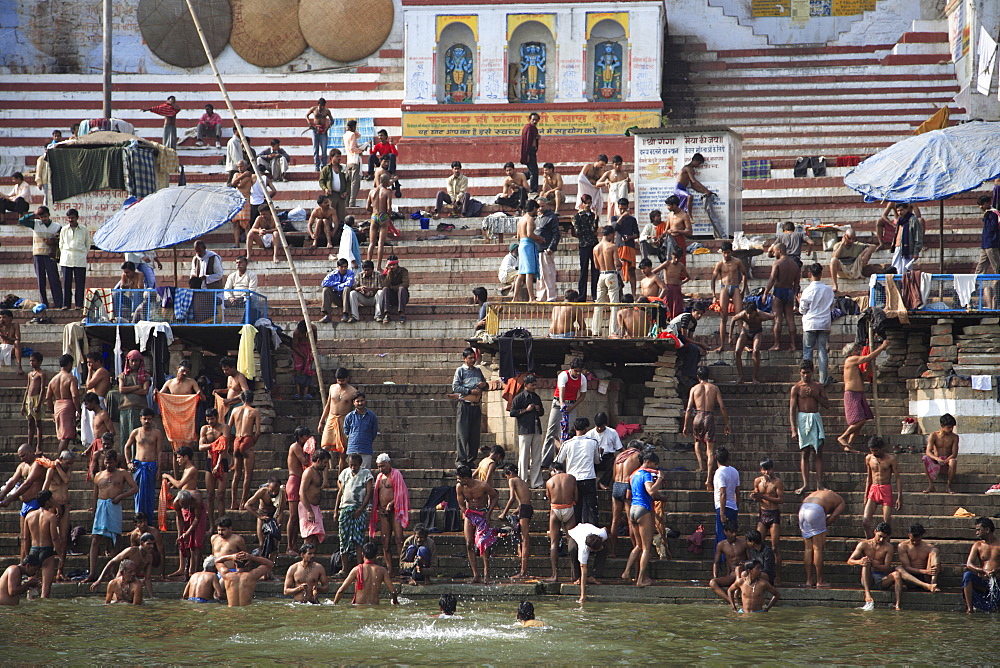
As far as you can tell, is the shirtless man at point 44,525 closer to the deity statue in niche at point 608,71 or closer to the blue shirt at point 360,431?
the blue shirt at point 360,431

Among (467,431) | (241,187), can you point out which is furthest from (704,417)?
(241,187)

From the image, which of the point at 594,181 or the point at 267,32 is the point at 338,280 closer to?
the point at 594,181

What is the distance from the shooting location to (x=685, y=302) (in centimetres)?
1616

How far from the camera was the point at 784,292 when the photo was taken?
15.4 metres

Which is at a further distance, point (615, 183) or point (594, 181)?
point (594, 181)

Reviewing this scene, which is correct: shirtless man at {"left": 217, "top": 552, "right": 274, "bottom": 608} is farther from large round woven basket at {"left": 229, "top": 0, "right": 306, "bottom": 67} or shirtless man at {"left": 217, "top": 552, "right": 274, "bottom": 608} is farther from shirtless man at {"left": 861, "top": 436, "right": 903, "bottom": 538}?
large round woven basket at {"left": 229, "top": 0, "right": 306, "bottom": 67}

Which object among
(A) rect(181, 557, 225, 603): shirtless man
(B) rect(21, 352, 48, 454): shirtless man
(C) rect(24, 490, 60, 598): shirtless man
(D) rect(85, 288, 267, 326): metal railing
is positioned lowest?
(A) rect(181, 557, 225, 603): shirtless man

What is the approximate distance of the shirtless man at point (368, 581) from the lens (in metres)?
11.5

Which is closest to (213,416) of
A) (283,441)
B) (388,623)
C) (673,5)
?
(283,441)

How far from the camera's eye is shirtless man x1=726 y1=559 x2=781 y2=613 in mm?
11266

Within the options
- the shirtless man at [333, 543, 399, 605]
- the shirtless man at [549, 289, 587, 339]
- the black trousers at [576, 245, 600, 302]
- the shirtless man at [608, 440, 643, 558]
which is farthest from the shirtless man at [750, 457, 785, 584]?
the black trousers at [576, 245, 600, 302]

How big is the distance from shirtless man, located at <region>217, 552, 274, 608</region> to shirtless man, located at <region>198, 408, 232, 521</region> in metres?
1.37

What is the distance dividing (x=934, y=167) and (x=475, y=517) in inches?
230

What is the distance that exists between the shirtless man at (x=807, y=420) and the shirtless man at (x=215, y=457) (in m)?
5.26
